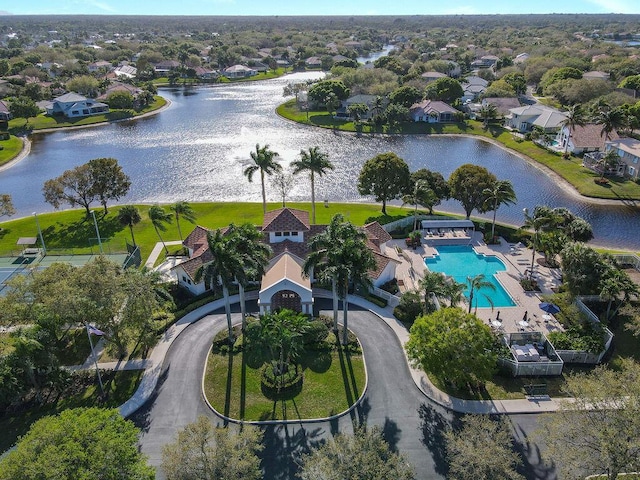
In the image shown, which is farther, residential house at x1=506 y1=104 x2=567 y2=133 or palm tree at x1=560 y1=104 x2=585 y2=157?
residential house at x1=506 y1=104 x2=567 y2=133

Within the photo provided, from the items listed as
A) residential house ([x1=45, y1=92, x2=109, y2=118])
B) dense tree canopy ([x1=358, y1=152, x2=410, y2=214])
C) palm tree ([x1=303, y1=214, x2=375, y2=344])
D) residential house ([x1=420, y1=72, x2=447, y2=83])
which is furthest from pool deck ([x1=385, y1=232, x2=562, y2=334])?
residential house ([x1=45, y1=92, x2=109, y2=118])

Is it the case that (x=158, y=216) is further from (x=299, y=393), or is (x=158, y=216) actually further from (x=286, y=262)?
(x=299, y=393)

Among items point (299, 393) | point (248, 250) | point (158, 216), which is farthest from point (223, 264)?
point (158, 216)

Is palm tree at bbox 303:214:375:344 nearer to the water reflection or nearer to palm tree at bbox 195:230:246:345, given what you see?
palm tree at bbox 195:230:246:345

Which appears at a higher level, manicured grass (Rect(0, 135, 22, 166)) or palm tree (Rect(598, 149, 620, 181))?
palm tree (Rect(598, 149, 620, 181))

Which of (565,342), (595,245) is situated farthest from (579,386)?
(595,245)

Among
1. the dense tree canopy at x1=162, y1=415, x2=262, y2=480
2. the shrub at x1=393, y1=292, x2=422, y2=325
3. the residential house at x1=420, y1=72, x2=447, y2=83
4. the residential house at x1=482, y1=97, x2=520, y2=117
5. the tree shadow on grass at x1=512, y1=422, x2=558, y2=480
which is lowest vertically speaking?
the tree shadow on grass at x1=512, y1=422, x2=558, y2=480

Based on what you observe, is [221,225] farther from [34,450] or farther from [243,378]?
[34,450]

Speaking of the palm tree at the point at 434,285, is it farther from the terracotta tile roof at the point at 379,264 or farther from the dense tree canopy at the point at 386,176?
the dense tree canopy at the point at 386,176
